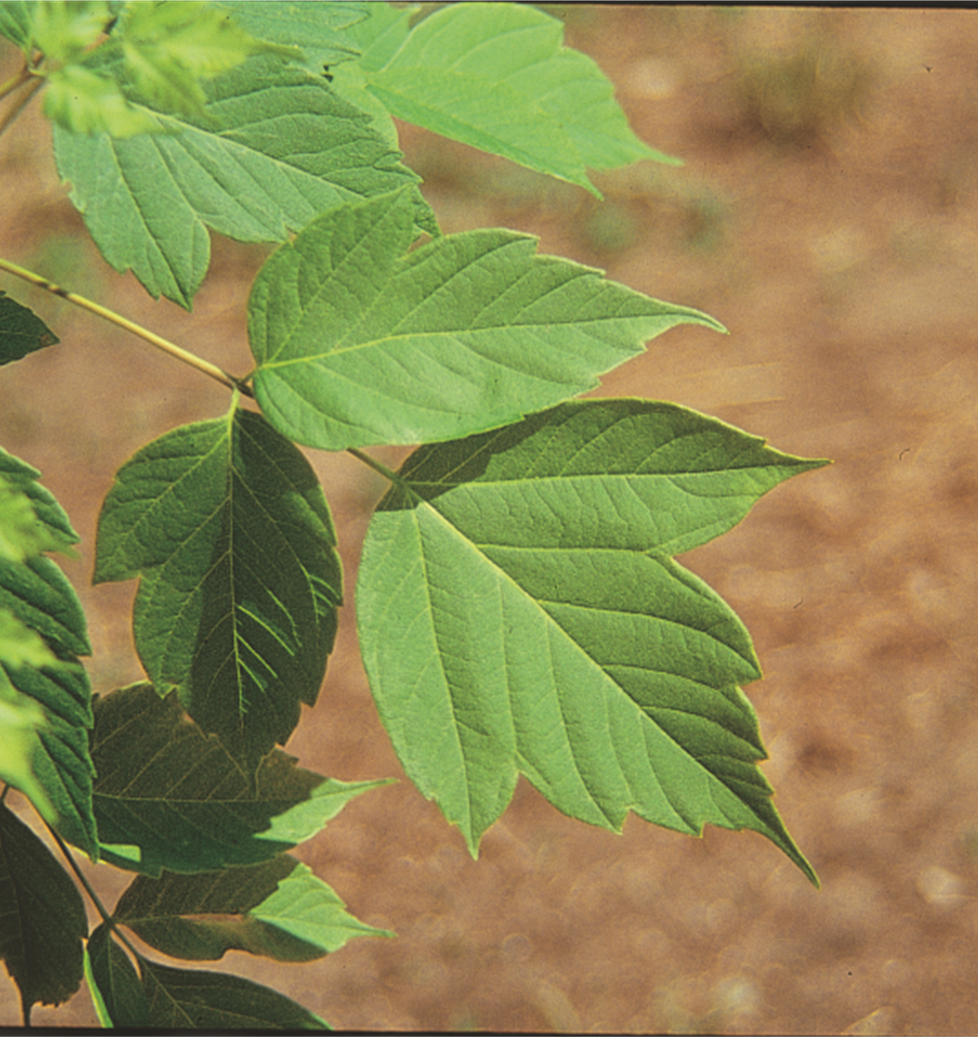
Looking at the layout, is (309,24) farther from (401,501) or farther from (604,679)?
(604,679)

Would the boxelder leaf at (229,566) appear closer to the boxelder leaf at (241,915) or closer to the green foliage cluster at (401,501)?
the green foliage cluster at (401,501)

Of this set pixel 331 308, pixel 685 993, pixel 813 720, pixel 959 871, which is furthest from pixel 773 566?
pixel 331 308

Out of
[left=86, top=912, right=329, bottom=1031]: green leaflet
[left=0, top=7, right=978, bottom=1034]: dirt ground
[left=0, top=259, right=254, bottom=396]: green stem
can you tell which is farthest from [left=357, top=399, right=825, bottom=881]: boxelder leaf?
[left=0, top=7, right=978, bottom=1034]: dirt ground

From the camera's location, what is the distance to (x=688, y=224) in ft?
12.0

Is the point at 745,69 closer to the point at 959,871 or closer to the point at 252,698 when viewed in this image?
the point at 959,871

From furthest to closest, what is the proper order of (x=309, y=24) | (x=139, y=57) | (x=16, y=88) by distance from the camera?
(x=309, y=24) → (x=16, y=88) → (x=139, y=57)

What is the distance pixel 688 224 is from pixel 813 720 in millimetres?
1771

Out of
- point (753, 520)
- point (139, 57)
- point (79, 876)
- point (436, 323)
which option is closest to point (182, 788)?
point (79, 876)

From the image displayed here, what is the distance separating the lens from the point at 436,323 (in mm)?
567

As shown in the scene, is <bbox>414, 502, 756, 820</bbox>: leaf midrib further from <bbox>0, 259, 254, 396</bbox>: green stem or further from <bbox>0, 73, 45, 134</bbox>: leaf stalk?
<bbox>0, 73, 45, 134</bbox>: leaf stalk

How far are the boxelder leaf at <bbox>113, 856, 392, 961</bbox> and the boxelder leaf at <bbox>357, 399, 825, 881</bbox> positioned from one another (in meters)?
0.22

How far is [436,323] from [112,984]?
0.46 meters

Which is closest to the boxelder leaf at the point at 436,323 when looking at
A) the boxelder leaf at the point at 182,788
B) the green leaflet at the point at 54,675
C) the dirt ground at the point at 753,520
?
the green leaflet at the point at 54,675

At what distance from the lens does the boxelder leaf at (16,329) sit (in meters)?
0.59
